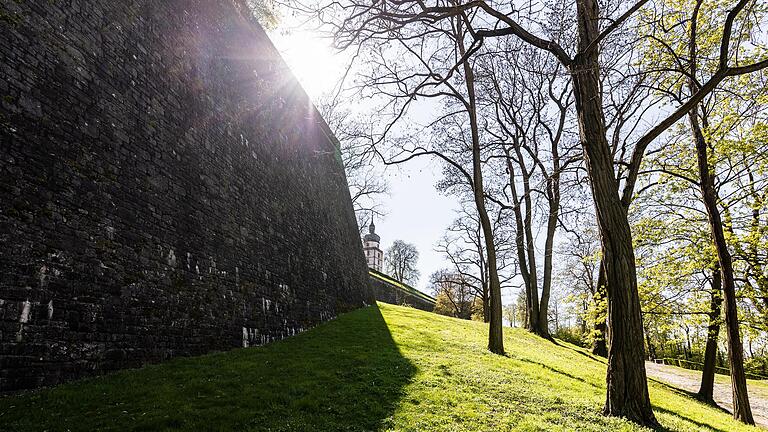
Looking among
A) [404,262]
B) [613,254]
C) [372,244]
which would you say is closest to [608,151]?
[613,254]

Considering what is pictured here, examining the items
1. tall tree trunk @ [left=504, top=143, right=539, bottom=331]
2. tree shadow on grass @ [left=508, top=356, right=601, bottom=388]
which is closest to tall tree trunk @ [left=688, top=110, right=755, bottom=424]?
tree shadow on grass @ [left=508, top=356, right=601, bottom=388]

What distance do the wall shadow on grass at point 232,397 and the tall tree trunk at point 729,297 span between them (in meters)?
6.95

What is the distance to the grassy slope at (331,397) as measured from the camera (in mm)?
4348

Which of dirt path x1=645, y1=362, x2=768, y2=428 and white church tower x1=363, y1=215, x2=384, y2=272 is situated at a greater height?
white church tower x1=363, y1=215, x2=384, y2=272

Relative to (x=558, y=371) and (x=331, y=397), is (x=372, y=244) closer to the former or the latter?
(x=558, y=371)

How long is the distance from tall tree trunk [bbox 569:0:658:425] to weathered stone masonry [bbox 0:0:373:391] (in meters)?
7.06

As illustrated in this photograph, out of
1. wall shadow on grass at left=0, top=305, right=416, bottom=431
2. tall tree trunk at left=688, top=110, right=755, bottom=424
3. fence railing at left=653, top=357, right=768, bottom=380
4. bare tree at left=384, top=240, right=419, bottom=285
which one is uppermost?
bare tree at left=384, top=240, right=419, bottom=285

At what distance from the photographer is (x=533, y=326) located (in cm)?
1819

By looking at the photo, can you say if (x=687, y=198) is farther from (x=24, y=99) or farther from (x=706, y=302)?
(x=24, y=99)

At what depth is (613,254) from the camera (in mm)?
5707

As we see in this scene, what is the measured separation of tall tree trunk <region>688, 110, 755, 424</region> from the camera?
8336 millimetres

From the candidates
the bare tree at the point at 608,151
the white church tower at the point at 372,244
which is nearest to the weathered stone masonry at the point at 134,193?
the bare tree at the point at 608,151

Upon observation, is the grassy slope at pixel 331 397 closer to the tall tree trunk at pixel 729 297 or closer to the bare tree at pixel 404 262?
the tall tree trunk at pixel 729 297

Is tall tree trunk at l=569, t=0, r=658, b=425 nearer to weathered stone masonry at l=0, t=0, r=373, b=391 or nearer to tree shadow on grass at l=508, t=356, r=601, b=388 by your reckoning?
tree shadow on grass at l=508, t=356, r=601, b=388
